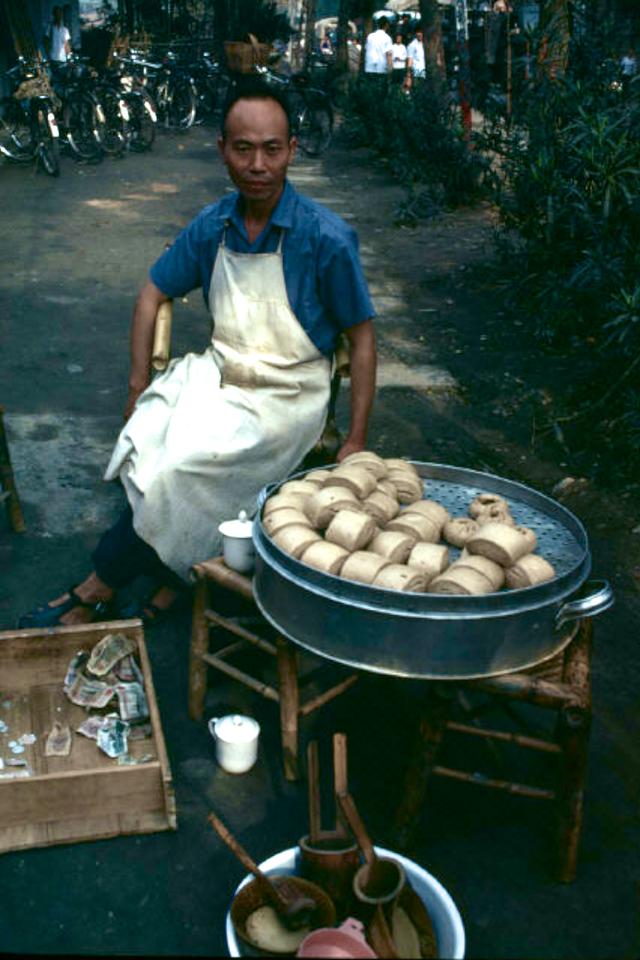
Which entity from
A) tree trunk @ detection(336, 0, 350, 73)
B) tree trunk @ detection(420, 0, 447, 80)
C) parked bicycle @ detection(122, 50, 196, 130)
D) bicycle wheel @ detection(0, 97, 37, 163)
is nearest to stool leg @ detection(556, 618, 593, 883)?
tree trunk @ detection(420, 0, 447, 80)

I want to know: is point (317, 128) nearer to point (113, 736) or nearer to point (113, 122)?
point (113, 122)

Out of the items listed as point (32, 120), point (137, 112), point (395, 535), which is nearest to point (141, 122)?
point (137, 112)

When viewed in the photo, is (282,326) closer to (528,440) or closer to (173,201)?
(528,440)

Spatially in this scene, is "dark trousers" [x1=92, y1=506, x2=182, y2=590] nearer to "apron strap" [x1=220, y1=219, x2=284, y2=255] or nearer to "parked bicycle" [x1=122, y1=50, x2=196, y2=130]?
"apron strap" [x1=220, y1=219, x2=284, y2=255]

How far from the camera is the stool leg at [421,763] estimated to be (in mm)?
2614

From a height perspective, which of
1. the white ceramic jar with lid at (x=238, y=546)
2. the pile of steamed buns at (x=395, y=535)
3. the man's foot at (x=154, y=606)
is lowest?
the man's foot at (x=154, y=606)

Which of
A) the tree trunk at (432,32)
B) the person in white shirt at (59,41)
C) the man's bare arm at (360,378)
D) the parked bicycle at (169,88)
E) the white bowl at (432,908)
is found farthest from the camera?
the parked bicycle at (169,88)

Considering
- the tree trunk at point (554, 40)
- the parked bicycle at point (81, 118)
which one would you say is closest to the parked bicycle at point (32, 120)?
the parked bicycle at point (81, 118)

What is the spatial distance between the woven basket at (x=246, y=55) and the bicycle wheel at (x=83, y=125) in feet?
17.8

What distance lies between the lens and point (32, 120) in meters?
13.2

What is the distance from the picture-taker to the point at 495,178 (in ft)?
26.8

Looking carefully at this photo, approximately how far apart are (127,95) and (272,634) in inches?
525

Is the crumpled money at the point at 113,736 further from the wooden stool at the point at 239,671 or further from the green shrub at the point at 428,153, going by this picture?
the green shrub at the point at 428,153

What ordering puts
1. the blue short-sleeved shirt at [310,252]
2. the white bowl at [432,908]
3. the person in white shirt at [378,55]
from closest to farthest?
the white bowl at [432,908]
the blue short-sleeved shirt at [310,252]
the person in white shirt at [378,55]
